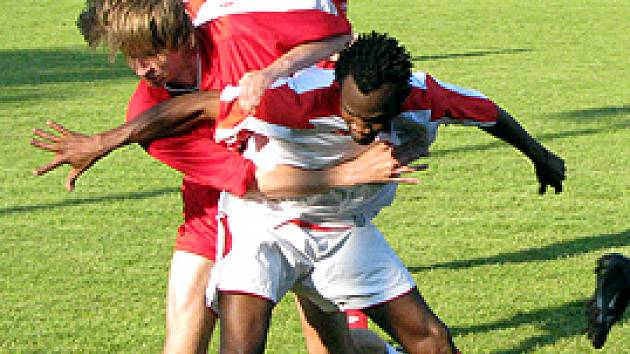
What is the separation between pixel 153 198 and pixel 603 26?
11.3 meters

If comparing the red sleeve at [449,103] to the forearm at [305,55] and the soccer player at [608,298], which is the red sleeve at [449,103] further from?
the soccer player at [608,298]

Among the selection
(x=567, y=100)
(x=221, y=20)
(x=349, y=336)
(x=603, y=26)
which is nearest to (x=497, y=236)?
(x=349, y=336)

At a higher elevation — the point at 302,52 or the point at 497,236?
the point at 302,52

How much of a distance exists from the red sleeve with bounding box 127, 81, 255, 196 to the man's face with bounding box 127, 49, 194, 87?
0.41 feet

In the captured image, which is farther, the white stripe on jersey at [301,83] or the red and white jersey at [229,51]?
the red and white jersey at [229,51]

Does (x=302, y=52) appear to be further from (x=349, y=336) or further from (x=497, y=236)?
(x=497, y=236)

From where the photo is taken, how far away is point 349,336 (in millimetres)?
5430

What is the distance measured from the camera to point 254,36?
500 centimetres

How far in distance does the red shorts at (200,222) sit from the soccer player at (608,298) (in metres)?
1.57

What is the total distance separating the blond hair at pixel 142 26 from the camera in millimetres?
4672

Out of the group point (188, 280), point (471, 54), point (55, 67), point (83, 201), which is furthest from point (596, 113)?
point (188, 280)

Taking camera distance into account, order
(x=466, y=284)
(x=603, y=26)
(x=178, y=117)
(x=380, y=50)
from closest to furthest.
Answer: (x=380, y=50) < (x=178, y=117) < (x=466, y=284) < (x=603, y=26)

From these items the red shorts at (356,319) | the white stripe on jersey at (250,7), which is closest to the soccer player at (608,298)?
the red shorts at (356,319)

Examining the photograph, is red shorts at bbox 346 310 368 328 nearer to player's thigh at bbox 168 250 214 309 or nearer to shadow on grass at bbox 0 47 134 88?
player's thigh at bbox 168 250 214 309
